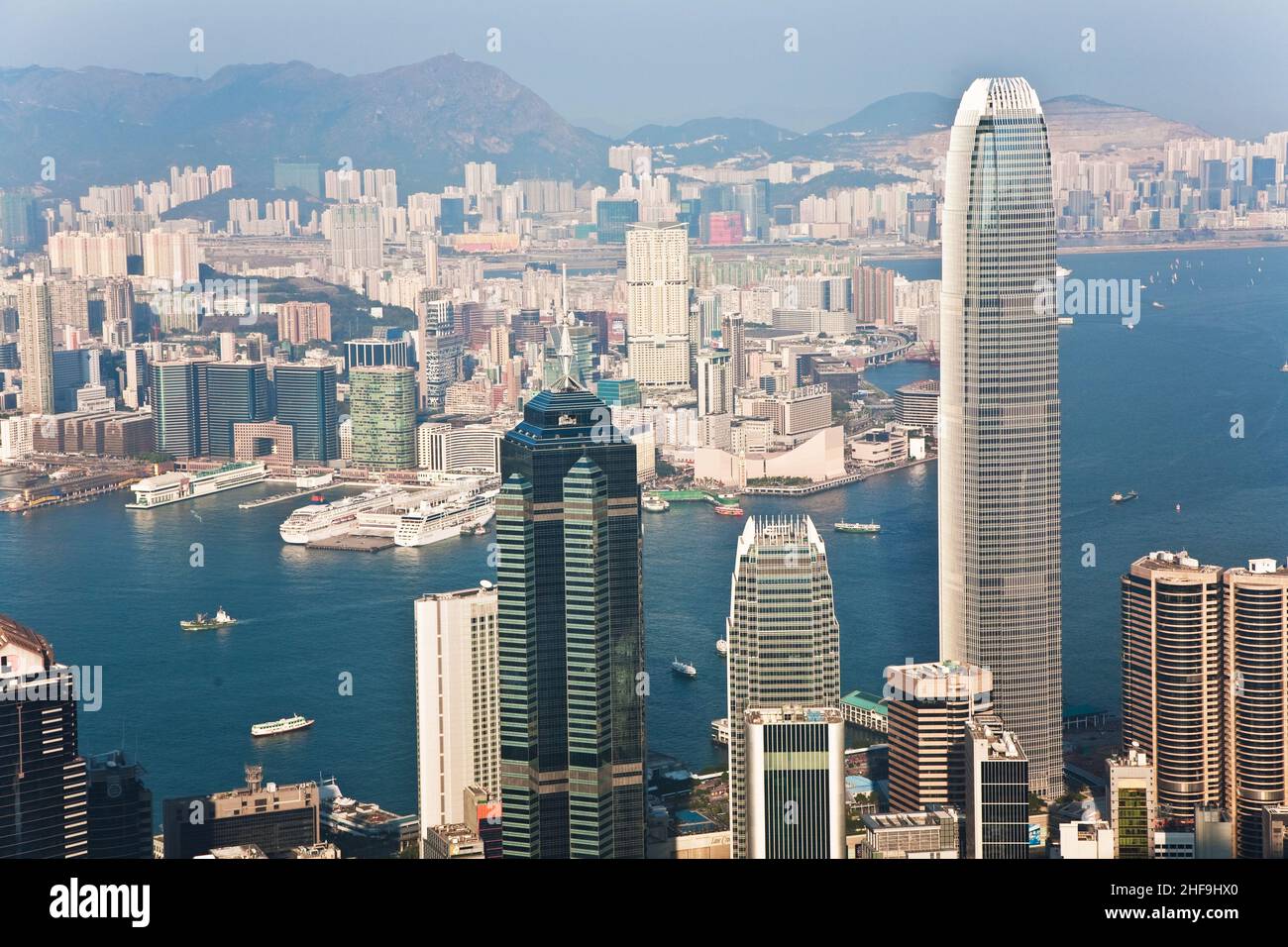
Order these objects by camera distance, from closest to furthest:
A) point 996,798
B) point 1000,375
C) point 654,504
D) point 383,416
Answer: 1. point 996,798
2. point 1000,375
3. point 654,504
4. point 383,416

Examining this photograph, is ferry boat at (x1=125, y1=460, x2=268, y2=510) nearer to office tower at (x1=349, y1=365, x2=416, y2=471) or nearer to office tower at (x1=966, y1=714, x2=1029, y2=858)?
office tower at (x1=349, y1=365, x2=416, y2=471)

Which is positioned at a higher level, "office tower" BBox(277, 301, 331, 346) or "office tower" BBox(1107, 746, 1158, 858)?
"office tower" BBox(277, 301, 331, 346)

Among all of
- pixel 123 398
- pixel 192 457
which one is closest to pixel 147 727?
pixel 192 457

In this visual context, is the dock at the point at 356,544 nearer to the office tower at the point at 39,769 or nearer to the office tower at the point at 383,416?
the office tower at the point at 383,416

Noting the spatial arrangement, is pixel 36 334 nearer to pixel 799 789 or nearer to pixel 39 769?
pixel 39 769

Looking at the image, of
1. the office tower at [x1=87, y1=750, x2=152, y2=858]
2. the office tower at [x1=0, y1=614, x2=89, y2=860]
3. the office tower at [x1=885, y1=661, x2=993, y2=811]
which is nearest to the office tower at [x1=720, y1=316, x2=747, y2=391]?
the office tower at [x1=885, y1=661, x2=993, y2=811]

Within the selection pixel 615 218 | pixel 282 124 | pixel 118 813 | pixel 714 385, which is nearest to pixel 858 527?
pixel 714 385
